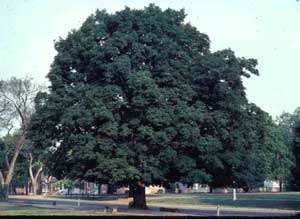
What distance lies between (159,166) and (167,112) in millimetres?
4094

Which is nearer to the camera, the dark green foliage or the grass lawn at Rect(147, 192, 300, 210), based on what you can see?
the dark green foliage

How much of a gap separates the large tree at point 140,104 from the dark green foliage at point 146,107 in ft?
0.26

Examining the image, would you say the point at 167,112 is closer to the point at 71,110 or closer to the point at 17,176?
the point at 71,110

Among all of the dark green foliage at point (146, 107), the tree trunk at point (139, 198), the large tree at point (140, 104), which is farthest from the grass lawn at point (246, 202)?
the tree trunk at point (139, 198)

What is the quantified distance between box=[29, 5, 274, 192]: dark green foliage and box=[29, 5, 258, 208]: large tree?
80 millimetres

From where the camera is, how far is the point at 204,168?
137 feet

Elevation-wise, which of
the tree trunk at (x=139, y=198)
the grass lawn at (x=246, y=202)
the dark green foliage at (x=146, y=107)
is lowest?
the grass lawn at (x=246, y=202)

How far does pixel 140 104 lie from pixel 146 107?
1.05 metres

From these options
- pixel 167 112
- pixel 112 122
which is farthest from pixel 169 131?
pixel 112 122

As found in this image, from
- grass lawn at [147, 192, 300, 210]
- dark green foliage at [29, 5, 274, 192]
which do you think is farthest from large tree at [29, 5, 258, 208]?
grass lawn at [147, 192, 300, 210]

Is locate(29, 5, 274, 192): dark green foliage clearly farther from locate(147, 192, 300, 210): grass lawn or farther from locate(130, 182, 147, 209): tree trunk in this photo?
locate(147, 192, 300, 210): grass lawn

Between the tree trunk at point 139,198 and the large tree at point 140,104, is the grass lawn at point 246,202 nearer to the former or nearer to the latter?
the large tree at point 140,104

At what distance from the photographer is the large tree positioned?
38.8 m

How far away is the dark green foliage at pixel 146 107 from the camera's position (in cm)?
3881
